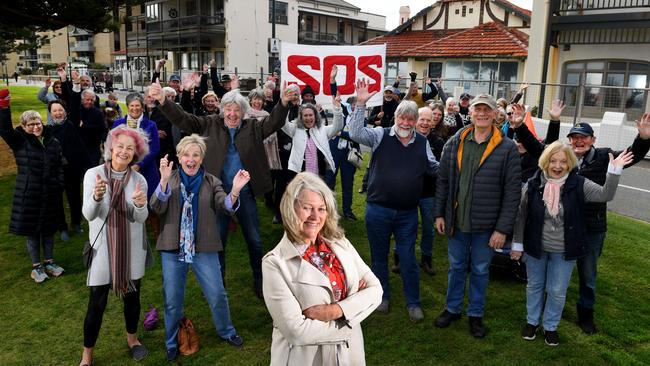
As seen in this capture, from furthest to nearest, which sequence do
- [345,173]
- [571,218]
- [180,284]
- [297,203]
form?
[345,173]
[571,218]
[180,284]
[297,203]

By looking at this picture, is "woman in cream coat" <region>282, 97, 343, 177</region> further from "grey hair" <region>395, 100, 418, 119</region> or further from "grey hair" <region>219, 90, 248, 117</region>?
"grey hair" <region>395, 100, 418, 119</region>

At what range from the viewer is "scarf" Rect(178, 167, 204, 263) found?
12.1 feet

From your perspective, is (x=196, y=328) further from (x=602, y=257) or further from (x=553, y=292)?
(x=602, y=257)

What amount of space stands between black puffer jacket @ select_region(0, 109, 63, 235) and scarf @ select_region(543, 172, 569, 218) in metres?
5.18

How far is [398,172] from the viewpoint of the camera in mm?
4305

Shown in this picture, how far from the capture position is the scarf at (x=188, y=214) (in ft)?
12.1

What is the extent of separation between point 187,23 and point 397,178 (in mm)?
38273

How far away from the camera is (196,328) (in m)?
4.45

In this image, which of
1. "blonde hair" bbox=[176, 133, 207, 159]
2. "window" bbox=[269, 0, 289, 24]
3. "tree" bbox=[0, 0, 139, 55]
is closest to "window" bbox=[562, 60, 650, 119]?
"tree" bbox=[0, 0, 139, 55]

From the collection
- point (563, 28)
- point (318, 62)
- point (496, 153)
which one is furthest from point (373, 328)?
point (563, 28)

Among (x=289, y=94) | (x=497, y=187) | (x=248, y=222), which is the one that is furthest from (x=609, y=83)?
(x=248, y=222)

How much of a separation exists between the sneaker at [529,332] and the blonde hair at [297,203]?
8.55 ft

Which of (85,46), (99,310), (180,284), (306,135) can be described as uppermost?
(85,46)

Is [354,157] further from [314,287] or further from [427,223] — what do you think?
[314,287]
